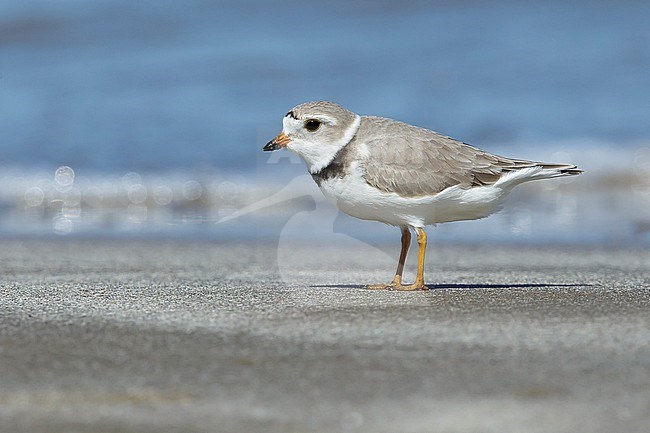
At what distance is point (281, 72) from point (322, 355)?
44.3ft

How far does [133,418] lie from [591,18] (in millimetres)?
17003

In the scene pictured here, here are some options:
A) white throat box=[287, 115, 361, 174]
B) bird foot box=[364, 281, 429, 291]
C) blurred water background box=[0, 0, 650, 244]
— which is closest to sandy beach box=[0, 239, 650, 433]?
bird foot box=[364, 281, 429, 291]

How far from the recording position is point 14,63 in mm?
17578

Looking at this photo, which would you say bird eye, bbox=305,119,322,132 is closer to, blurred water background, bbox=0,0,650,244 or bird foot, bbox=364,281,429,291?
bird foot, bbox=364,281,429,291

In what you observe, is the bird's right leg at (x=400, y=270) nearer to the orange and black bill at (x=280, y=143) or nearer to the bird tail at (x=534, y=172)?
the bird tail at (x=534, y=172)

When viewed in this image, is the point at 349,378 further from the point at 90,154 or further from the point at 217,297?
the point at 90,154

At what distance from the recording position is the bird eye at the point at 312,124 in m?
5.39

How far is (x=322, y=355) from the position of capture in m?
3.44

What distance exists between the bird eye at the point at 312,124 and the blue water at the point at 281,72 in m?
6.86

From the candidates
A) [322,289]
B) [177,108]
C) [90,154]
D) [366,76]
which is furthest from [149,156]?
[322,289]

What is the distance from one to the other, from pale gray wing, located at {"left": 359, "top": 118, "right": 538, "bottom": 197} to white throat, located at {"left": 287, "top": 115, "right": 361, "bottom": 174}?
9cm

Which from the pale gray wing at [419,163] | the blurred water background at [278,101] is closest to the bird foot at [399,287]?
the pale gray wing at [419,163]

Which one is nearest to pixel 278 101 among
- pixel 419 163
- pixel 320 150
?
pixel 320 150

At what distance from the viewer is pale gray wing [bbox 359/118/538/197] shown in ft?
16.9
